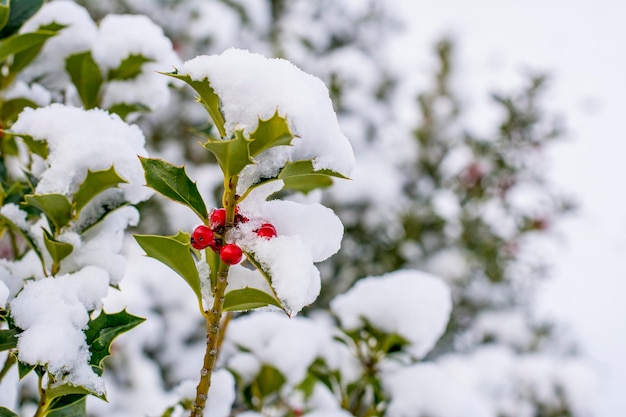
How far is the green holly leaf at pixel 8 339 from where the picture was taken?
0.63 m

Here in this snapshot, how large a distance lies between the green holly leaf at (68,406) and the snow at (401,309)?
1.83 feet

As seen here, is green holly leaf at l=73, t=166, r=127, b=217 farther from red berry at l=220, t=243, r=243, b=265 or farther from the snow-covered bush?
red berry at l=220, t=243, r=243, b=265

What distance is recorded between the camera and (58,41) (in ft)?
3.26

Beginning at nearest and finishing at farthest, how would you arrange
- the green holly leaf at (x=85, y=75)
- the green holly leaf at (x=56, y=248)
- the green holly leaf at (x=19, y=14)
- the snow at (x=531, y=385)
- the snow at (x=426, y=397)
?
the green holly leaf at (x=56, y=248), the green holly leaf at (x=19, y=14), the green holly leaf at (x=85, y=75), the snow at (x=426, y=397), the snow at (x=531, y=385)

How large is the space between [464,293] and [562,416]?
37.4 inches

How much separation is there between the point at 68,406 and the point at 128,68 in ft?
1.84

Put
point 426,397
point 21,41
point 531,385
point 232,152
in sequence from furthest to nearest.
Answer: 1. point 531,385
2. point 426,397
3. point 21,41
4. point 232,152

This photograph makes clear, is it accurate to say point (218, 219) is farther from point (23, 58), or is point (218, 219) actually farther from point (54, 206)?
point (23, 58)

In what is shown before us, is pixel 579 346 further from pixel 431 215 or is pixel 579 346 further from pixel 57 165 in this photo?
pixel 57 165

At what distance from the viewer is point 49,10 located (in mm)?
1004

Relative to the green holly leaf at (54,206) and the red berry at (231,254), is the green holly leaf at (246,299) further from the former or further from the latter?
the green holly leaf at (54,206)

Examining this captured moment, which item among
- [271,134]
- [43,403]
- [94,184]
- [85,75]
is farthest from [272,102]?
[85,75]

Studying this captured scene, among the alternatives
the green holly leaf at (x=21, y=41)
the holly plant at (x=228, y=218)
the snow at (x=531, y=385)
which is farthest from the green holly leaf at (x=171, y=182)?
the snow at (x=531, y=385)

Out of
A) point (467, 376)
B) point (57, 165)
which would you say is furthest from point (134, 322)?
point (467, 376)
